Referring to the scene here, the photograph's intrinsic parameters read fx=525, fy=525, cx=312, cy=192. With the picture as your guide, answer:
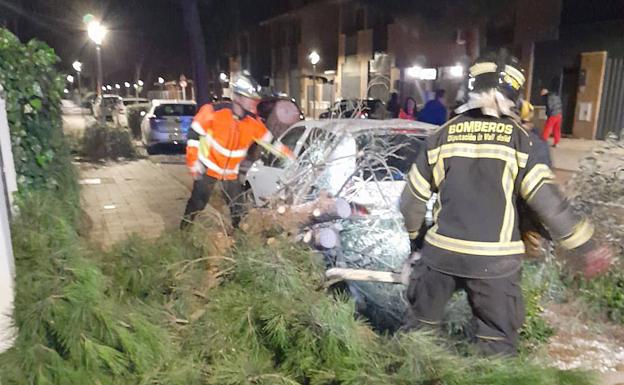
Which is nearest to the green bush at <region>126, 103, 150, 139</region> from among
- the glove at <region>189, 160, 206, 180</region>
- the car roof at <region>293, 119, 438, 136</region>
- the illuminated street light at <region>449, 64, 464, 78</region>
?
the illuminated street light at <region>449, 64, 464, 78</region>

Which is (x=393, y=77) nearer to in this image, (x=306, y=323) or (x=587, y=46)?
(x=587, y=46)

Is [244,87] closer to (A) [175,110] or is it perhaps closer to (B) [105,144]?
(B) [105,144]

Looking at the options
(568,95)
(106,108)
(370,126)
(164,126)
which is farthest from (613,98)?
(106,108)

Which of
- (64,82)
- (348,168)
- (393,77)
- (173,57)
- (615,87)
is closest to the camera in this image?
(348,168)

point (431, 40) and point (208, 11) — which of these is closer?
point (431, 40)

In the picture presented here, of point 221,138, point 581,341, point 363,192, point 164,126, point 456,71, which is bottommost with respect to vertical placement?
point 581,341

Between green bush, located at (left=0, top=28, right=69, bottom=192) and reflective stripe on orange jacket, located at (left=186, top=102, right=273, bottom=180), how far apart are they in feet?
4.01

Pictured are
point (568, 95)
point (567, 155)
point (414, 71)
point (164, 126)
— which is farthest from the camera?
A: point (414, 71)

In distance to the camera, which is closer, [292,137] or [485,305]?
[485,305]

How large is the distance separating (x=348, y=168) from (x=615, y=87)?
15008 mm

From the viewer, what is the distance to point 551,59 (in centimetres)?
1809

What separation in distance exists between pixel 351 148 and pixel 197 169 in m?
1.67

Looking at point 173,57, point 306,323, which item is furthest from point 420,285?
point 173,57

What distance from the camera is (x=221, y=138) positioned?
16.7 feet
